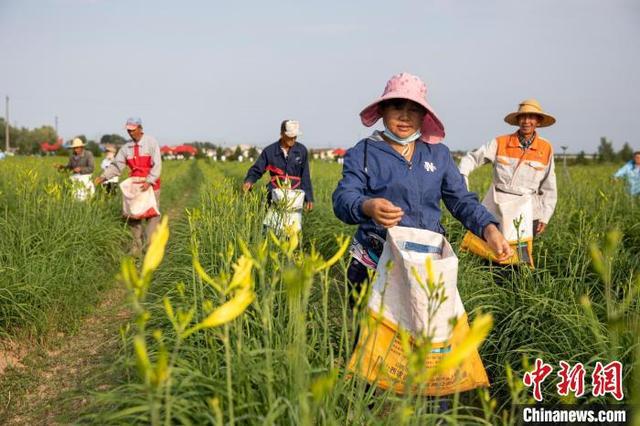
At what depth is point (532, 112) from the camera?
3.32 meters

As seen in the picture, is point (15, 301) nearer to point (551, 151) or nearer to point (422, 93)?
point (422, 93)

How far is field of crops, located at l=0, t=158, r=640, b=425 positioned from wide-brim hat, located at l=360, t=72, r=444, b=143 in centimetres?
60

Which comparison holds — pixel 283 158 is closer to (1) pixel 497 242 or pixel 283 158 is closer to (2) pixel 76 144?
(1) pixel 497 242

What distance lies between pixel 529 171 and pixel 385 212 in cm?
209

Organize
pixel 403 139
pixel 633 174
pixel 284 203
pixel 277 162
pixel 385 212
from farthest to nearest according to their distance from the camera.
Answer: pixel 633 174, pixel 277 162, pixel 284 203, pixel 403 139, pixel 385 212

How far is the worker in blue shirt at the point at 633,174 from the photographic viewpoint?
6.25 meters

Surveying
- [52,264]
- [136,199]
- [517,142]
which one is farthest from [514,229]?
[136,199]

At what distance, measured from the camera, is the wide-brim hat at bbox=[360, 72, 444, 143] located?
1.97 meters

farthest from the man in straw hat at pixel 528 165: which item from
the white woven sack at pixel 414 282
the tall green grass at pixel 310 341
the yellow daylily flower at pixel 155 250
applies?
the yellow daylily flower at pixel 155 250

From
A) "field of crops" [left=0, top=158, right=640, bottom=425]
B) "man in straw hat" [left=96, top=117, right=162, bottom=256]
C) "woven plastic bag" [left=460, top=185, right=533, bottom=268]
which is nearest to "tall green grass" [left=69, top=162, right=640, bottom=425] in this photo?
"field of crops" [left=0, top=158, right=640, bottom=425]

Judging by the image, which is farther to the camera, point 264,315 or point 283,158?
point 283,158

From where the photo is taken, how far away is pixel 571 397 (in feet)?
3.43

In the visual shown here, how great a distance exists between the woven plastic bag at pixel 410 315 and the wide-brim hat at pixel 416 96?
0.49m

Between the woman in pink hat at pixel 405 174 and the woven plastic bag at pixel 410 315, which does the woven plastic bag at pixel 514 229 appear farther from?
the woven plastic bag at pixel 410 315
